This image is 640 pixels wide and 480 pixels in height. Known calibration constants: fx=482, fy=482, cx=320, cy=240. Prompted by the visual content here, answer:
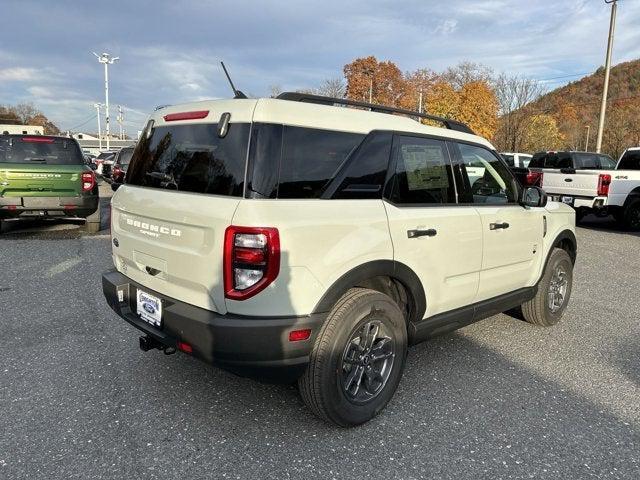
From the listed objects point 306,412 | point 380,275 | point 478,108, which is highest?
point 478,108

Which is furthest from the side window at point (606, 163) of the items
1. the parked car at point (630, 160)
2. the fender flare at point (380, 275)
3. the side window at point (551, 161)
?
the fender flare at point (380, 275)

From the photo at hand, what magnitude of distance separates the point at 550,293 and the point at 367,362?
2586mm

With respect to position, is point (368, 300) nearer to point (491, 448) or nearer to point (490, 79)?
point (491, 448)

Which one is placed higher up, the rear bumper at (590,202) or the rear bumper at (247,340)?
the rear bumper at (590,202)

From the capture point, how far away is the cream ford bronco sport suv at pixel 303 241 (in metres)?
2.41

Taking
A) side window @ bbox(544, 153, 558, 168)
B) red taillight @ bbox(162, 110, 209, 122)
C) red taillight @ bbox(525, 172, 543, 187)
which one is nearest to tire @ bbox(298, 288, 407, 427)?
red taillight @ bbox(162, 110, 209, 122)

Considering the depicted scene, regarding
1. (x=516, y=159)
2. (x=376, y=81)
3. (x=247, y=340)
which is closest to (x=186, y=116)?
(x=247, y=340)

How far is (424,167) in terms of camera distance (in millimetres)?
3240

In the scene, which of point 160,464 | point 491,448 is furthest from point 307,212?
point 491,448

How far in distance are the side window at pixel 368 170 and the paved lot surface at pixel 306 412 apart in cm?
140

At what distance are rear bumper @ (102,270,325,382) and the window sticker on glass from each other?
1171 mm

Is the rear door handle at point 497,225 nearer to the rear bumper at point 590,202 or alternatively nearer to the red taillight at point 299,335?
the red taillight at point 299,335

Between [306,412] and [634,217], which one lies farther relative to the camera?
[634,217]

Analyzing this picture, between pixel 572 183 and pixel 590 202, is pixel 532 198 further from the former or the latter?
pixel 572 183
